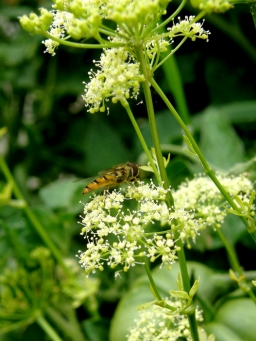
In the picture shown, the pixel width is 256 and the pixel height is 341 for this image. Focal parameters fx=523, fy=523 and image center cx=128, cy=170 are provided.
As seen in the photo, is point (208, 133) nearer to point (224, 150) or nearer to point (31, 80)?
point (224, 150)

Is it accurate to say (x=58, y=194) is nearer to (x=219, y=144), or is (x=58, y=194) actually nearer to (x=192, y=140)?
(x=219, y=144)

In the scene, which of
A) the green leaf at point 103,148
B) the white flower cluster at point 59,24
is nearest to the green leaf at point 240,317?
the white flower cluster at point 59,24

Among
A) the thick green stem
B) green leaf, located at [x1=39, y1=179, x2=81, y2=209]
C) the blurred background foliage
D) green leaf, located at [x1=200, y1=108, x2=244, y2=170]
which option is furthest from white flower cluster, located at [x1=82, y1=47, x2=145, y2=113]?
green leaf, located at [x1=39, y1=179, x2=81, y2=209]

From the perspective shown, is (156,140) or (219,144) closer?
(156,140)

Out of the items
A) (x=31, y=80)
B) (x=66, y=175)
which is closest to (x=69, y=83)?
(x=31, y=80)

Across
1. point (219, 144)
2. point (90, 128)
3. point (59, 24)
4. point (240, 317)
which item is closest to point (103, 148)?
point (90, 128)

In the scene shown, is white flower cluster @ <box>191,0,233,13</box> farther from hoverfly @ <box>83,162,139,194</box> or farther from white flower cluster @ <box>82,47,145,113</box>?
hoverfly @ <box>83,162,139,194</box>

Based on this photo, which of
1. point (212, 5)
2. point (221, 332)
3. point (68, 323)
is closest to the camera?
point (212, 5)

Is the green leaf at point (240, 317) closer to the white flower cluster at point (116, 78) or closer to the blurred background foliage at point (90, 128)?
the blurred background foliage at point (90, 128)
